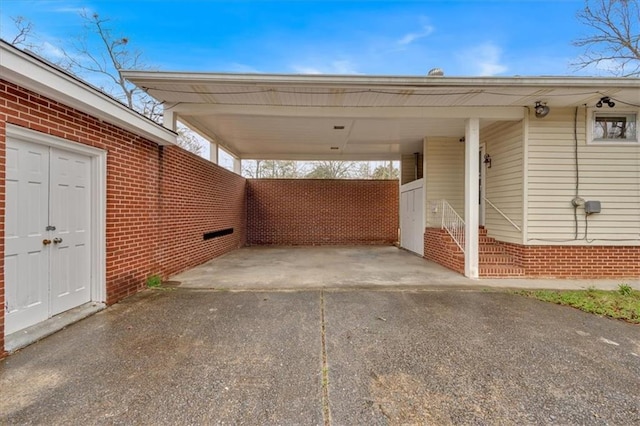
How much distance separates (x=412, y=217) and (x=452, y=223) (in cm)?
210

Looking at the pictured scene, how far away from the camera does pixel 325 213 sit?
38.4ft

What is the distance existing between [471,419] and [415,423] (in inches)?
14.1

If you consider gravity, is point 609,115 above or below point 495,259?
above

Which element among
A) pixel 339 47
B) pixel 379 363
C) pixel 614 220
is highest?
pixel 339 47

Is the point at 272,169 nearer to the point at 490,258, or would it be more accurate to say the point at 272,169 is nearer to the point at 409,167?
the point at 409,167

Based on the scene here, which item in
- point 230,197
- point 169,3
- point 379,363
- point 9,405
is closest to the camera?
point 9,405

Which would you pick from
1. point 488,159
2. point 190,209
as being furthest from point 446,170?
point 190,209

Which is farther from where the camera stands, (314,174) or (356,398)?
(314,174)

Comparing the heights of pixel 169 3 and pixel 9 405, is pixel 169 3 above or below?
above

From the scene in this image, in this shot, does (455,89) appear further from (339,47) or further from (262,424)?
(339,47)

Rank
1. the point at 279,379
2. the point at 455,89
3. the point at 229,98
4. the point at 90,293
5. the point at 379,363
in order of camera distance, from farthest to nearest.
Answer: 1. the point at 229,98
2. the point at 455,89
3. the point at 90,293
4. the point at 379,363
5. the point at 279,379

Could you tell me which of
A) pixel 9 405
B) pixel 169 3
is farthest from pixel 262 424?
pixel 169 3

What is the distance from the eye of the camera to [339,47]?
31.8ft

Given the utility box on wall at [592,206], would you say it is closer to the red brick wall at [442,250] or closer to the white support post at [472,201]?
the white support post at [472,201]
